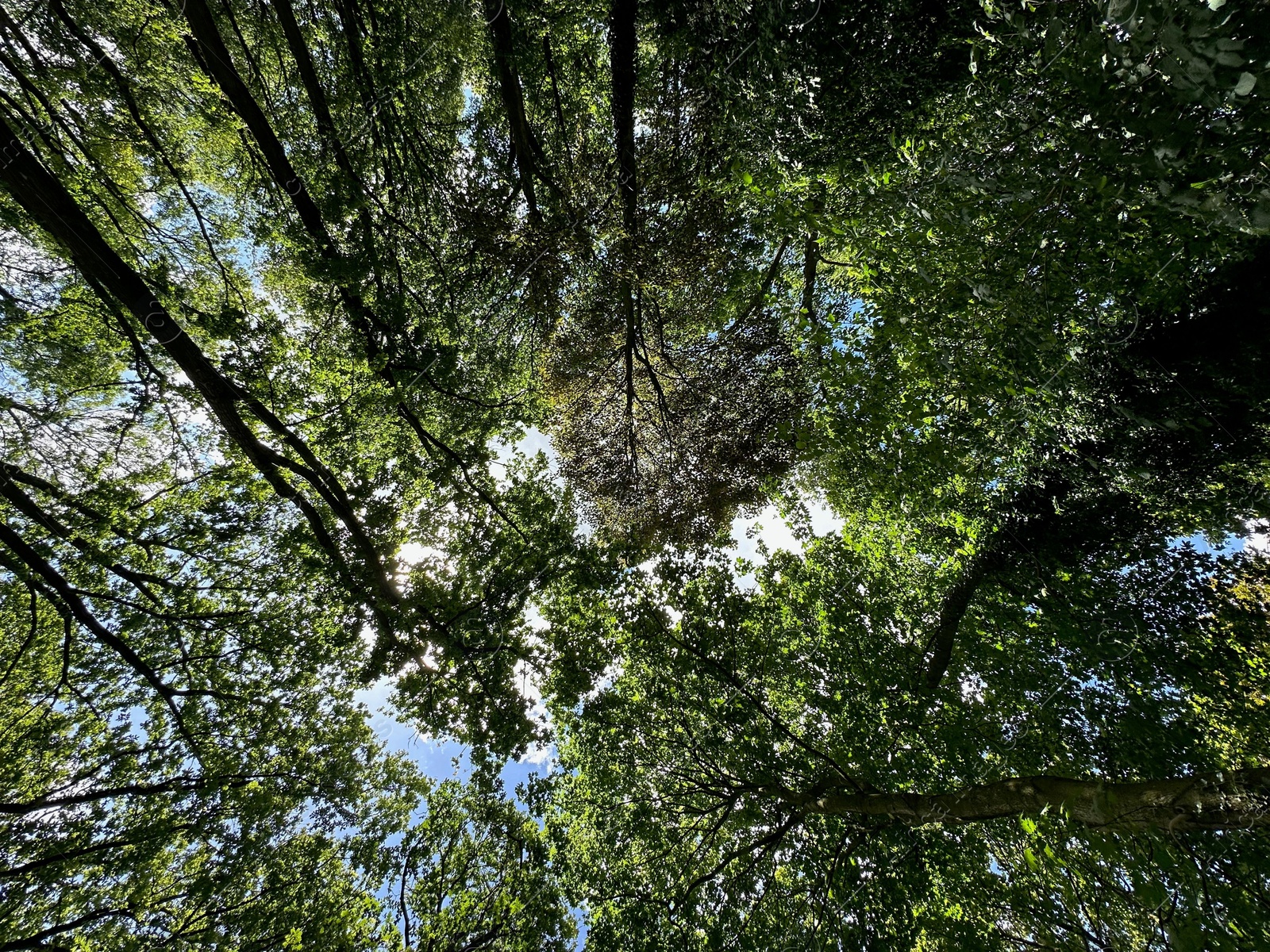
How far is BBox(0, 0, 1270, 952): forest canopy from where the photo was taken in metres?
4.97

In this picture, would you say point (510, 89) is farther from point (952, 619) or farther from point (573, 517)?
point (952, 619)

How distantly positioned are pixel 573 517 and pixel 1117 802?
790cm

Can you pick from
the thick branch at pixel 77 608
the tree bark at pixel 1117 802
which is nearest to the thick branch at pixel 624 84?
the tree bark at pixel 1117 802

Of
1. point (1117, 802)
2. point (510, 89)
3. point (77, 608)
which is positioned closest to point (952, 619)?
point (1117, 802)

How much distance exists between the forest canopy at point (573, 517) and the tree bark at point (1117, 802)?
0.15ft

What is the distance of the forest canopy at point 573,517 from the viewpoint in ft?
16.3

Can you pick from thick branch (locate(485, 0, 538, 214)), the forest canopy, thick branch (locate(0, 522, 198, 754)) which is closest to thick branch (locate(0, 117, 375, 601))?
the forest canopy

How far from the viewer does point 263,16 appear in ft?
24.3

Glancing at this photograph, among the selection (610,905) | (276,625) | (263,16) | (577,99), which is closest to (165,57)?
(263,16)

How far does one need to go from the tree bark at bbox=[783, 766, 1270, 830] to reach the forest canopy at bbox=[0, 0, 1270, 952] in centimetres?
5

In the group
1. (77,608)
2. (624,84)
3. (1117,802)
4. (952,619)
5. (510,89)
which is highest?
(510,89)

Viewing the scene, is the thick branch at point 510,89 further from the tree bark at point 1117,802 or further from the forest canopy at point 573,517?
the tree bark at point 1117,802

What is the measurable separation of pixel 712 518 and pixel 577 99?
9358 millimetres

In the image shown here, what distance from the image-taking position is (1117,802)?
425 cm
